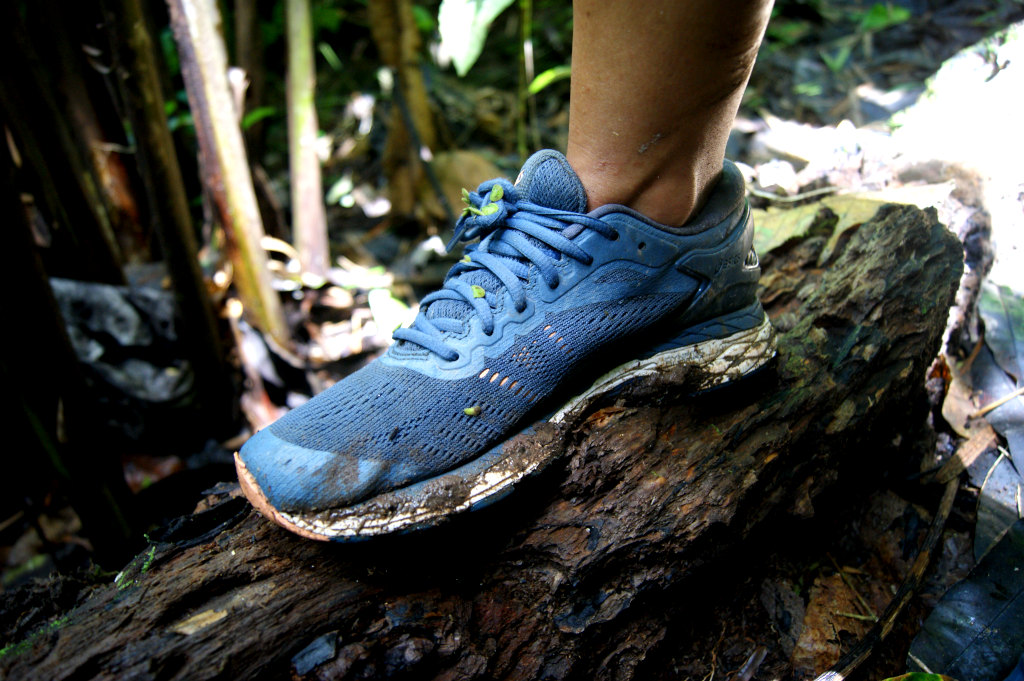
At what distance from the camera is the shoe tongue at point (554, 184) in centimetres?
116

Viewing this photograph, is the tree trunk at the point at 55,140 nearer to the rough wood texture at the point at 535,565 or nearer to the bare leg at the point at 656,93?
the rough wood texture at the point at 535,565

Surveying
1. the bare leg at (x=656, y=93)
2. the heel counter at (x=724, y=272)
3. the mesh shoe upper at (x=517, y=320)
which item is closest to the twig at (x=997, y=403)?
the heel counter at (x=724, y=272)

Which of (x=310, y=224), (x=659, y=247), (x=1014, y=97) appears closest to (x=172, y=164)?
(x=310, y=224)

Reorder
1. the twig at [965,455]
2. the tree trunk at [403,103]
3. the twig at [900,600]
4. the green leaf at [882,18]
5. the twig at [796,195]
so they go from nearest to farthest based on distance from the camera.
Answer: the twig at [900,600]
the twig at [965,455]
the twig at [796,195]
the tree trunk at [403,103]
the green leaf at [882,18]

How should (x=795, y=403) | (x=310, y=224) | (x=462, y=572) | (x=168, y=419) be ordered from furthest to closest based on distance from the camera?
(x=310, y=224) < (x=168, y=419) < (x=795, y=403) < (x=462, y=572)

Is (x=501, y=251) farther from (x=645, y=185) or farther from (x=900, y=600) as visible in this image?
(x=900, y=600)

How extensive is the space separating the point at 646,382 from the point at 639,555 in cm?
36

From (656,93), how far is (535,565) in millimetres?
874

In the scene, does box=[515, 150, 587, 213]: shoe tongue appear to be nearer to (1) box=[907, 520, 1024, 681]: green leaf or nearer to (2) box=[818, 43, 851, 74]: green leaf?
(1) box=[907, 520, 1024, 681]: green leaf

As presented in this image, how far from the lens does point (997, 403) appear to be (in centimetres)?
157

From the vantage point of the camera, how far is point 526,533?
110 centimetres

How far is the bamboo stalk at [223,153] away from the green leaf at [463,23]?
0.95 m

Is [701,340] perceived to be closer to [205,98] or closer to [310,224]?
[205,98]

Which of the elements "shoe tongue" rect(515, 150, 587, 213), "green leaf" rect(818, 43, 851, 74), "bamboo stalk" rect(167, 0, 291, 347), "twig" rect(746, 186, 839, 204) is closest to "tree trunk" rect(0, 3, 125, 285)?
"bamboo stalk" rect(167, 0, 291, 347)
